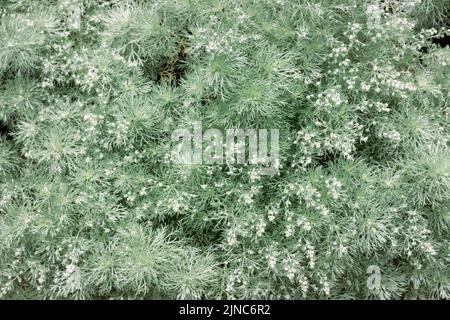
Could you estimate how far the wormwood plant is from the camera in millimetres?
2498

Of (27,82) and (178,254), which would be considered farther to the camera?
(27,82)

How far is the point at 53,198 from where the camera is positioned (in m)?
2.56

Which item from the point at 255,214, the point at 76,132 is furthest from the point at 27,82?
the point at 255,214

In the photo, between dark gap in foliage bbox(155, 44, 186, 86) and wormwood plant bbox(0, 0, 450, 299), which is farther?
dark gap in foliage bbox(155, 44, 186, 86)

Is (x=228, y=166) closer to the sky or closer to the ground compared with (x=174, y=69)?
closer to the ground

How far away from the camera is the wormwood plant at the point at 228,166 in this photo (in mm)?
2498

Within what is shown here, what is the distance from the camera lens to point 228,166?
99.7 inches

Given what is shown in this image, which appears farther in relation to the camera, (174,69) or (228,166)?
(174,69)

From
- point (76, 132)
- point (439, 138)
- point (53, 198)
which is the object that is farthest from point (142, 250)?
point (439, 138)

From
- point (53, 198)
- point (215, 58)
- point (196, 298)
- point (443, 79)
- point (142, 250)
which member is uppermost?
point (215, 58)

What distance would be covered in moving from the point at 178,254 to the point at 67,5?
151cm

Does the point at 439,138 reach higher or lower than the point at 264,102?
lower

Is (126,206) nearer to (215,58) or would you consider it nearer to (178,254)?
(178,254)

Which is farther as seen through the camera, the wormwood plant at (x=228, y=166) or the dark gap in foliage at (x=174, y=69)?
the dark gap in foliage at (x=174, y=69)
